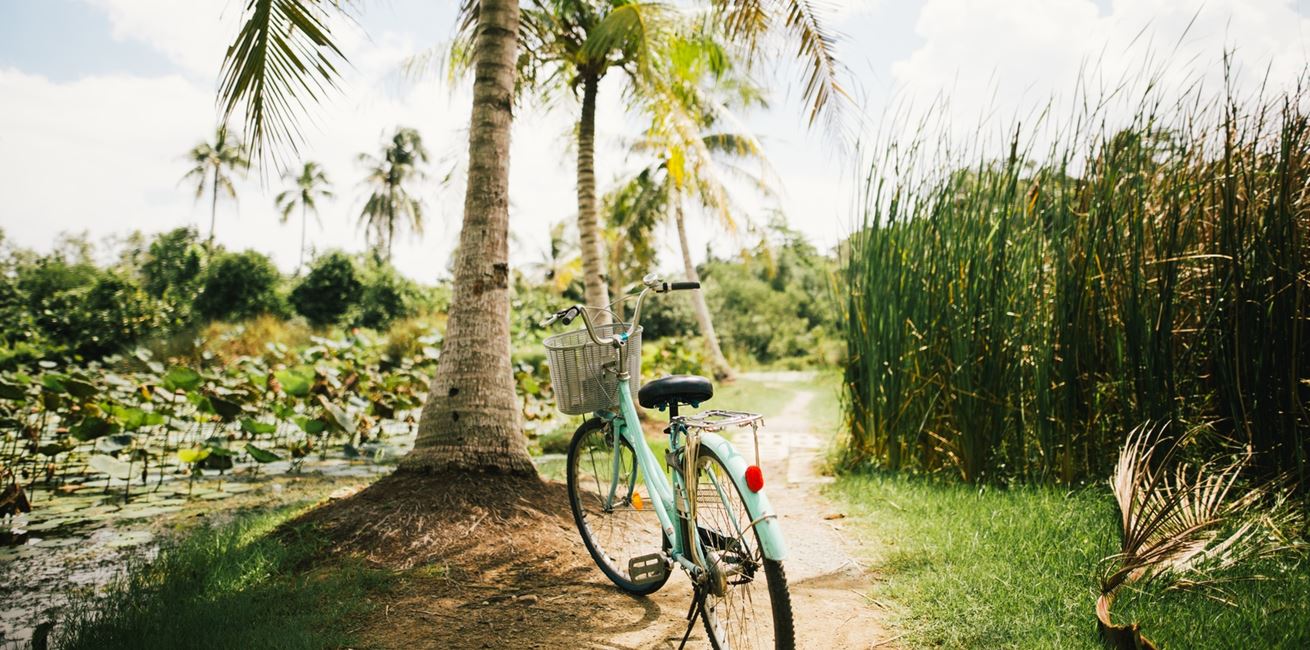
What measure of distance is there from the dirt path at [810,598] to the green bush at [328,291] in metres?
26.1

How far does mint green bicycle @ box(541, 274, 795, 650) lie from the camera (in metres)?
2.08

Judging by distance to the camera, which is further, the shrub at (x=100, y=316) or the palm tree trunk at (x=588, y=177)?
the shrub at (x=100, y=316)

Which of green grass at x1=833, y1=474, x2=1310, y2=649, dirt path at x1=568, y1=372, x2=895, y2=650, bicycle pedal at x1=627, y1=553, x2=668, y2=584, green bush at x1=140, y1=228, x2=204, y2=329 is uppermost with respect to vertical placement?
green bush at x1=140, y1=228, x2=204, y2=329

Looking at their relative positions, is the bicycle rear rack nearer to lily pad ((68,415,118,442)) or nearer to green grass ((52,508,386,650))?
green grass ((52,508,386,650))

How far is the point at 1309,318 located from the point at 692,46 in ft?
21.1

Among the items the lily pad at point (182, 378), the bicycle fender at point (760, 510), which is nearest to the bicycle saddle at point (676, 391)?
the bicycle fender at point (760, 510)

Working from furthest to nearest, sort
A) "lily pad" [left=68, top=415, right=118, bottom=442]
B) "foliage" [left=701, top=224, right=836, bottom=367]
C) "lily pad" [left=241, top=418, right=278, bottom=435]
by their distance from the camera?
"foliage" [left=701, top=224, right=836, bottom=367]
"lily pad" [left=241, top=418, right=278, bottom=435]
"lily pad" [left=68, top=415, right=118, bottom=442]

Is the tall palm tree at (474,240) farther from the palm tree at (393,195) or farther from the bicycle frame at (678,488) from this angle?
the palm tree at (393,195)

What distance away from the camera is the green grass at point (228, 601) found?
2416 mm

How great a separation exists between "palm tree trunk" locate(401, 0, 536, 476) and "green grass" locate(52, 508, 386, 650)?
0.88 m

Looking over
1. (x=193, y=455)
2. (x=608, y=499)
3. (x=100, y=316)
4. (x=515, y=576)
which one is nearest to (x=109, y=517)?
(x=193, y=455)

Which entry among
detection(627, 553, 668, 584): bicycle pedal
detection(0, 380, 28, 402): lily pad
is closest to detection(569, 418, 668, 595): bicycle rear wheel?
detection(627, 553, 668, 584): bicycle pedal

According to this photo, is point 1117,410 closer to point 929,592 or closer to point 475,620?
point 929,592

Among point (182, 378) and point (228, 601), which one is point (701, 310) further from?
point (228, 601)
